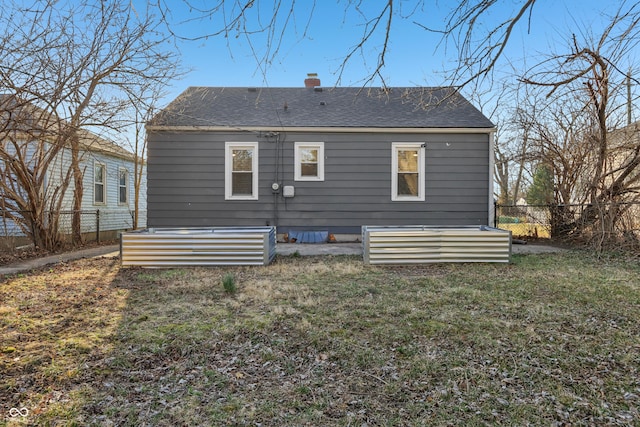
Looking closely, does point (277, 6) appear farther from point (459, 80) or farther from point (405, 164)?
point (405, 164)

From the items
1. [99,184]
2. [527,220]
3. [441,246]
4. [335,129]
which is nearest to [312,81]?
[335,129]

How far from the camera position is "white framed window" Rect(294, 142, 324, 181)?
380 inches

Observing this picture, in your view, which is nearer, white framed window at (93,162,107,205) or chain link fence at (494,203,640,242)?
chain link fence at (494,203,640,242)

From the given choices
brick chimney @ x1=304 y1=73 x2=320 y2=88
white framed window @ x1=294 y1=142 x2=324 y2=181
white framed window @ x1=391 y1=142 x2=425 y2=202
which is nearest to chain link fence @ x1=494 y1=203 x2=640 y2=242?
white framed window @ x1=391 y1=142 x2=425 y2=202

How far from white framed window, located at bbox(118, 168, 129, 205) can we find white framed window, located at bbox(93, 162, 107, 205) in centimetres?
93

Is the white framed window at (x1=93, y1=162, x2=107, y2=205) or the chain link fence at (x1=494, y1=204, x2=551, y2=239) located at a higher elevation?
the white framed window at (x1=93, y1=162, x2=107, y2=205)

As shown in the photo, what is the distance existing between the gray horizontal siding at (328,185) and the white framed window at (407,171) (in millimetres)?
137

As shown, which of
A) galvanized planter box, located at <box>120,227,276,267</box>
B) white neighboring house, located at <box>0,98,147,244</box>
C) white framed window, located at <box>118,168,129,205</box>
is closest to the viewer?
galvanized planter box, located at <box>120,227,276,267</box>

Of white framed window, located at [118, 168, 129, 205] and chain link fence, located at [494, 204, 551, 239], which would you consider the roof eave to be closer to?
chain link fence, located at [494, 204, 551, 239]

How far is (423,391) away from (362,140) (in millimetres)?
7947

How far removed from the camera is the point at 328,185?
9664 mm

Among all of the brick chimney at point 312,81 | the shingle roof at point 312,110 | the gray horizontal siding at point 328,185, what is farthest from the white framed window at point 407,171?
the brick chimney at point 312,81

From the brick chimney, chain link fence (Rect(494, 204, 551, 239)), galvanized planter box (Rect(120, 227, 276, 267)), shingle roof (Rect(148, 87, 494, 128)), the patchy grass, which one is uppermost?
the brick chimney

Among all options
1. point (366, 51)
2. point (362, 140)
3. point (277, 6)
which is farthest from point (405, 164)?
point (277, 6)
